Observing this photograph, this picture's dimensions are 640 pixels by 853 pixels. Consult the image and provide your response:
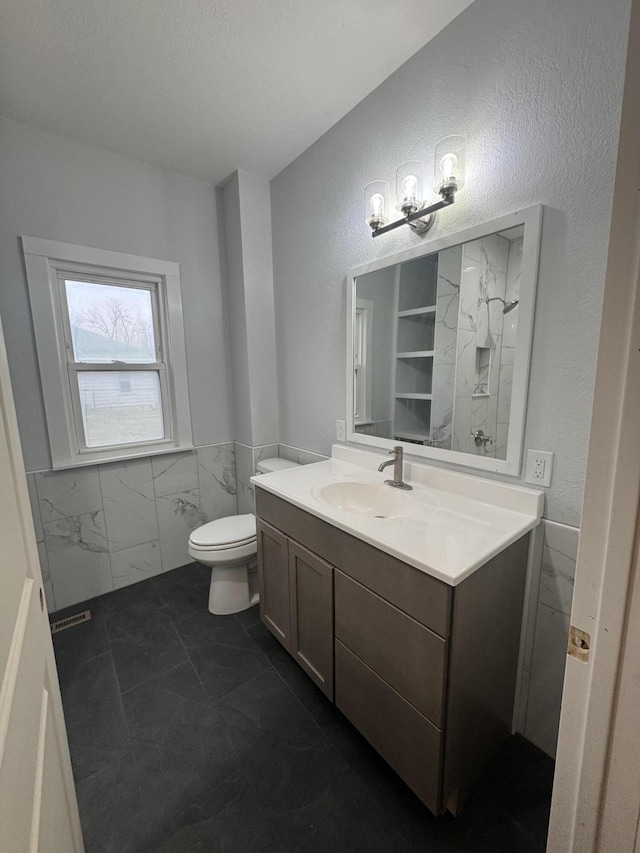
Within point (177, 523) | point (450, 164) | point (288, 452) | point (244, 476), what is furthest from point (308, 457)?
point (450, 164)

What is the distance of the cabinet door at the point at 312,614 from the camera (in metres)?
1.35

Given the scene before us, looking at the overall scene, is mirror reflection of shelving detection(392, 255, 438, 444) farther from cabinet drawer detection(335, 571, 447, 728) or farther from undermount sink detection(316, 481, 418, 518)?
cabinet drawer detection(335, 571, 447, 728)

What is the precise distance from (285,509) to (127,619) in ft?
4.21

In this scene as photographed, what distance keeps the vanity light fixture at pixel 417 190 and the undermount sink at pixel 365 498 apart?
1.13 meters

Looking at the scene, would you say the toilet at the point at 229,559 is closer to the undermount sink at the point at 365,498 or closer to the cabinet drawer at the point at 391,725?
the undermount sink at the point at 365,498

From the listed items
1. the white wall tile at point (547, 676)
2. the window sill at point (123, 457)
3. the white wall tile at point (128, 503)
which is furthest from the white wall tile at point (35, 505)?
the white wall tile at point (547, 676)

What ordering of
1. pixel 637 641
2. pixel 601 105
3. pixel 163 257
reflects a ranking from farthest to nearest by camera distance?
pixel 163 257 < pixel 601 105 < pixel 637 641

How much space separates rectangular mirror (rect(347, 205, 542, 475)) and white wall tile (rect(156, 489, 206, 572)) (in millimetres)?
1324

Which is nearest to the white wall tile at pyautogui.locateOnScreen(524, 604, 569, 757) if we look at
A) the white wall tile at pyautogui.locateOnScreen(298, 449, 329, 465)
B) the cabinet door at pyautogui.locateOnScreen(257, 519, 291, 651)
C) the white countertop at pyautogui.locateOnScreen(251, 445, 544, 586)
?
the white countertop at pyautogui.locateOnScreen(251, 445, 544, 586)

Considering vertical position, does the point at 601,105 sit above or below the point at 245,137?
below

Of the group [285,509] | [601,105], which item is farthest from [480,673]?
[601,105]

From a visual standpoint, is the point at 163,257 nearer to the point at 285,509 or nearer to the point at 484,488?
the point at 285,509

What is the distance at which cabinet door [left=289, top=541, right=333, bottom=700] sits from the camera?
4.42 ft

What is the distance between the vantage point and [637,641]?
0.49 meters
